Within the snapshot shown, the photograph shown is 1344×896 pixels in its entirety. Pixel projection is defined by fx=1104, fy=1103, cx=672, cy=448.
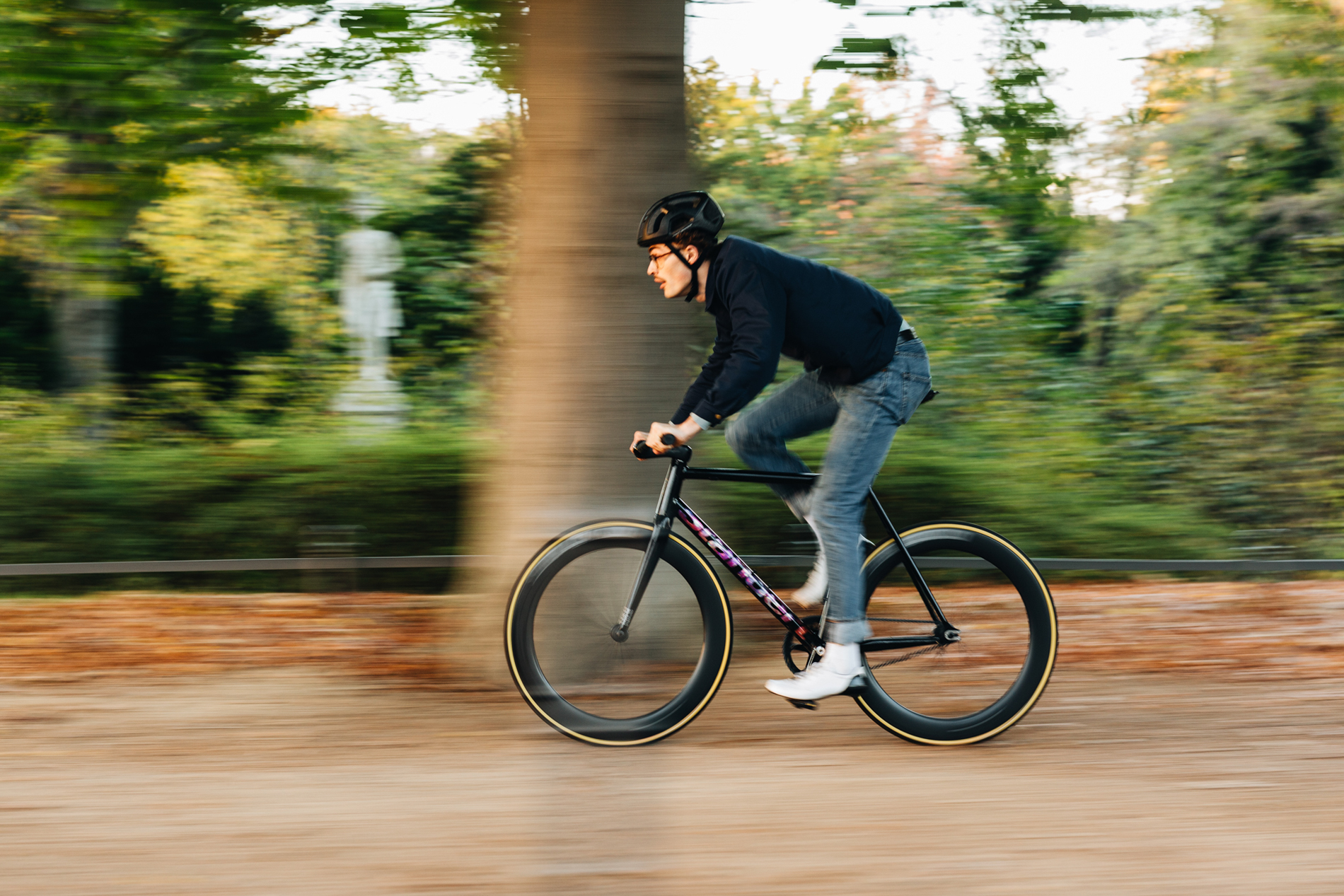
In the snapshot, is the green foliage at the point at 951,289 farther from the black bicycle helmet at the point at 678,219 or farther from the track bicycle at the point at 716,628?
the black bicycle helmet at the point at 678,219

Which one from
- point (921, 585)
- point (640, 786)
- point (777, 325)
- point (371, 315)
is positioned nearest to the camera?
point (640, 786)

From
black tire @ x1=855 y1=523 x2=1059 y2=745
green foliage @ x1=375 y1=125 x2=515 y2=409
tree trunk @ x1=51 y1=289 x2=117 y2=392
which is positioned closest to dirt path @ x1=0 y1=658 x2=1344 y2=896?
black tire @ x1=855 y1=523 x2=1059 y2=745

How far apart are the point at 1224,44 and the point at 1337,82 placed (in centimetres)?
93

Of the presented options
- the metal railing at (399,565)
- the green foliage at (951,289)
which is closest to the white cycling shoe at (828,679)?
the metal railing at (399,565)

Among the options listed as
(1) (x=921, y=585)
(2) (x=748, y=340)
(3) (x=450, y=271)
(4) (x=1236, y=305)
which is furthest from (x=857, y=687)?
(4) (x=1236, y=305)

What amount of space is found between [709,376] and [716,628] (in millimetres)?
898

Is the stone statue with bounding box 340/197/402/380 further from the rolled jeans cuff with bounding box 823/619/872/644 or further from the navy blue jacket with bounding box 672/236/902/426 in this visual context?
the rolled jeans cuff with bounding box 823/619/872/644

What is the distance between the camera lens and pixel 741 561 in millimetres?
4098

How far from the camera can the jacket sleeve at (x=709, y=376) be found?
→ 12.7 ft

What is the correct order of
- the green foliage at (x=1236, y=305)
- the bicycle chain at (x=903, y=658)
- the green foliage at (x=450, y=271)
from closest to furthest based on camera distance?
the bicycle chain at (x=903, y=658)
the green foliage at (x=1236, y=305)
the green foliage at (x=450, y=271)

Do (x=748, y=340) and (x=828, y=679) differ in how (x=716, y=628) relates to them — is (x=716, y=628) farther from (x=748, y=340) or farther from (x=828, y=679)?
(x=748, y=340)

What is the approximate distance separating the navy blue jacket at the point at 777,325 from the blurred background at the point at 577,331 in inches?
29.3

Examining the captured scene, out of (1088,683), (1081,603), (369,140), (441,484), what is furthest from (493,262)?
(1088,683)

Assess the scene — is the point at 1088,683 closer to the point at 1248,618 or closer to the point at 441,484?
the point at 1248,618
